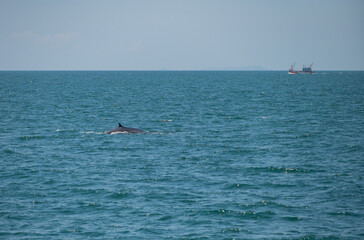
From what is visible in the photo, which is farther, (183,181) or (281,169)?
Result: (281,169)

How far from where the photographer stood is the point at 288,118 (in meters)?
63.2

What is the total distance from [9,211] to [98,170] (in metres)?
9.37

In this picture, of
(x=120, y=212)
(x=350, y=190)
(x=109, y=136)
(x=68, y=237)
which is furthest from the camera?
(x=109, y=136)

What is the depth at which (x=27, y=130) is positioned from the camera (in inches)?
2009

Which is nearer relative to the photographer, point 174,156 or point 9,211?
point 9,211

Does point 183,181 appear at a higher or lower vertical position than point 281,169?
lower

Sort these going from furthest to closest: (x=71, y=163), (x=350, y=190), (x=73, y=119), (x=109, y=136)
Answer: (x=73, y=119) < (x=109, y=136) < (x=71, y=163) < (x=350, y=190)

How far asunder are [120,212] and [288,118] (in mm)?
44627

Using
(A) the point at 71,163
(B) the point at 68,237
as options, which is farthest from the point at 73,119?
(B) the point at 68,237

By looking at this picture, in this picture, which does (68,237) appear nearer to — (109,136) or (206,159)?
(206,159)

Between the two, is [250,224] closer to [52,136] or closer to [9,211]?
[9,211]

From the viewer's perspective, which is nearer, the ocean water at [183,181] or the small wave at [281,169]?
the ocean water at [183,181]

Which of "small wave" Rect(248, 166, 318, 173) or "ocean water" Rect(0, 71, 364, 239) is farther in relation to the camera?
"small wave" Rect(248, 166, 318, 173)

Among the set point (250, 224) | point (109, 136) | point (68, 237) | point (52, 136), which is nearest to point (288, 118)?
point (109, 136)
